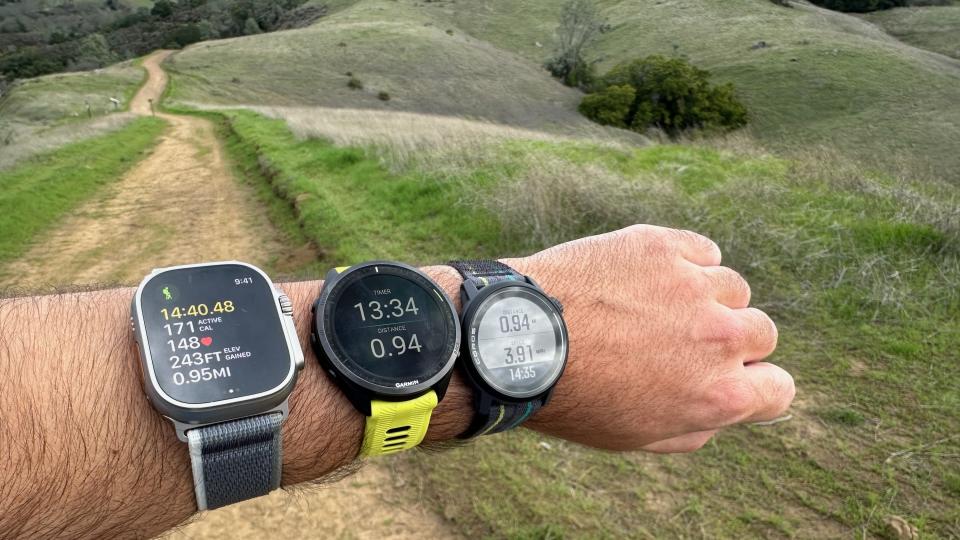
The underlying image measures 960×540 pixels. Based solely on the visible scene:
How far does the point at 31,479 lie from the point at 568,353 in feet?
4.33

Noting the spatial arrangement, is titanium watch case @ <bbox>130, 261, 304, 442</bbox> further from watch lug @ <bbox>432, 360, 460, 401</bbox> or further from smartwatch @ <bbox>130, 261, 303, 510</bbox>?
watch lug @ <bbox>432, 360, 460, 401</bbox>

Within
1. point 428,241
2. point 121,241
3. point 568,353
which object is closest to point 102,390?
point 568,353

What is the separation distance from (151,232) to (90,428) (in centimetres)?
823

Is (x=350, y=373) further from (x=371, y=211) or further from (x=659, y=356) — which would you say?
(x=371, y=211)

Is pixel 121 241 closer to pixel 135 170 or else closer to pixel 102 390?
pixel 135 170

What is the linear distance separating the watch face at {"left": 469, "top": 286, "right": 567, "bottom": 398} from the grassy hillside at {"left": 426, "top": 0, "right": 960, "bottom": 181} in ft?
33.8

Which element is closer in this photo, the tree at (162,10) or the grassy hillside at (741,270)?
the grassy hillside at (741,270)

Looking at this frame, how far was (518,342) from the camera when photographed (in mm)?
1663

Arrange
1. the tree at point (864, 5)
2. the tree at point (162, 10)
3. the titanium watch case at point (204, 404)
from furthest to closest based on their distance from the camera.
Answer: the tree at point (162, 10) → the tree at point (864, 5) → the titanium watch case at point (204, 404)

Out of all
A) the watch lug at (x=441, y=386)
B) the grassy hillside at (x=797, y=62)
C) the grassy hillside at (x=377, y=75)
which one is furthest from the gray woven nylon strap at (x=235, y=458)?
the grassy hillside at (x=377, y=75)

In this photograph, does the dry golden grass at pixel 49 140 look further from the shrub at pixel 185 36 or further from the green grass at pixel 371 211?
the shrub at pixel 185 36

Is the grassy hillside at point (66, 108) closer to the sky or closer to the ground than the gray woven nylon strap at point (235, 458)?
closer to the ground

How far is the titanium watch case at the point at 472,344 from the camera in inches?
62.9

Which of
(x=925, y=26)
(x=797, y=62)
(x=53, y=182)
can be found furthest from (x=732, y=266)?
(x=925, y=26)
